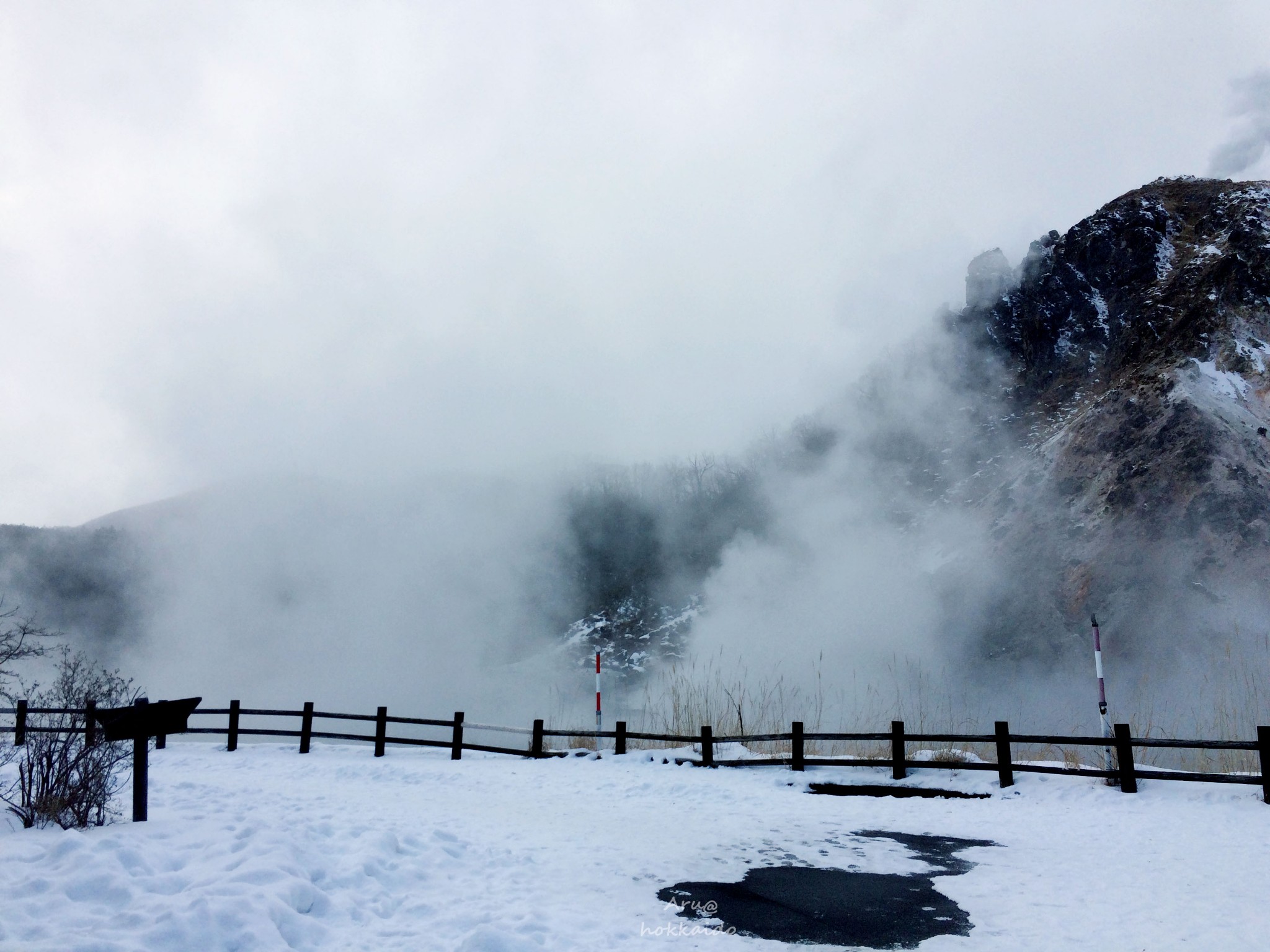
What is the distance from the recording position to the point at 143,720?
601 centimetres

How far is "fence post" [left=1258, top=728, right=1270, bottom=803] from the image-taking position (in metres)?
8.35

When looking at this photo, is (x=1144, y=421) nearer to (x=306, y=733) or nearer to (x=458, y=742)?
(x=458, y=742)

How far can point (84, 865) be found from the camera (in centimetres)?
448

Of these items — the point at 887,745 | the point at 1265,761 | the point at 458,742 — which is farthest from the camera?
the point at 887,745

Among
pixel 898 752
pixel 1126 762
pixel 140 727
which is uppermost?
pixel 140 727

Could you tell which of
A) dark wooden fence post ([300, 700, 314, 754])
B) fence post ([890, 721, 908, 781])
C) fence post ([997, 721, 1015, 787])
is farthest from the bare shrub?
fence post ([997, 721, 1015, 787])

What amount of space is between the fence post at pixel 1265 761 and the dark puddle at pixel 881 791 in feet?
9.59

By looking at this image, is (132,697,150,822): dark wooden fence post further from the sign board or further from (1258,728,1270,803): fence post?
(1258,728,1270,803): fence post

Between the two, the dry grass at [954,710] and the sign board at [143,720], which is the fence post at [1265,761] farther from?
the sign board at [143,720]

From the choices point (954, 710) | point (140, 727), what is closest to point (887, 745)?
point (140, 727)

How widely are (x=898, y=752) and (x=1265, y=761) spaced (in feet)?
14.1

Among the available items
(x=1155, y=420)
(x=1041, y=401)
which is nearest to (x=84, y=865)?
(x=1155, y=420)

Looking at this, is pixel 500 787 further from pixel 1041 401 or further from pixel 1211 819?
pixel 1041 401

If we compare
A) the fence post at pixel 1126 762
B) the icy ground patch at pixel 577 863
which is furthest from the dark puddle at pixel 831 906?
the fence post at pixel 1126 762
